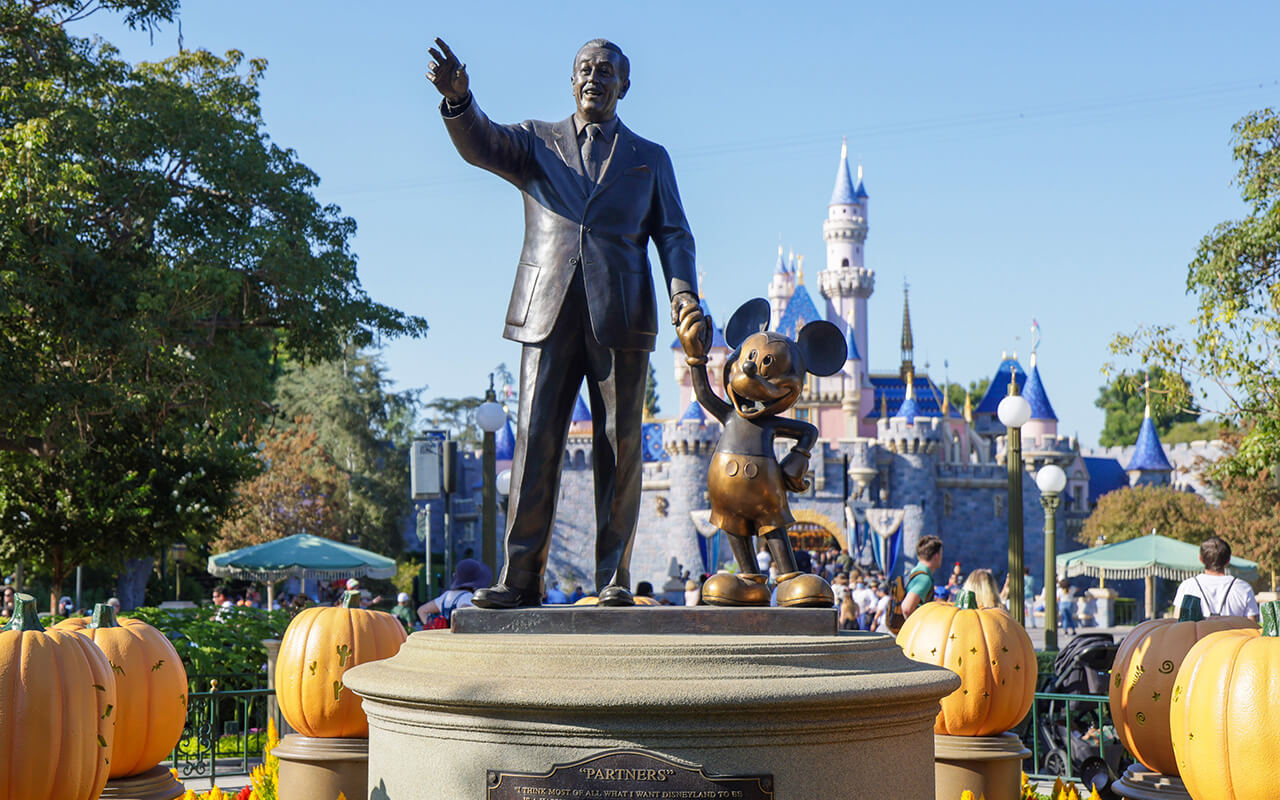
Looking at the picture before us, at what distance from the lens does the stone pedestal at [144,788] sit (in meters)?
4.90

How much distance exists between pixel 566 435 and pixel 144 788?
2.04 m

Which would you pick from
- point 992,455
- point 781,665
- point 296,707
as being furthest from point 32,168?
point 992,455

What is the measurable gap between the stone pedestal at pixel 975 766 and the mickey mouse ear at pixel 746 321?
6.33 ft

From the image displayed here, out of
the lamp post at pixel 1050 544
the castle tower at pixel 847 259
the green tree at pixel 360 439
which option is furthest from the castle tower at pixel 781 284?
the lamp post at pixel 1050 544

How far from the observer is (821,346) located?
477 cm

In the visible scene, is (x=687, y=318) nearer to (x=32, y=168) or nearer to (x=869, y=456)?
(x=32, y=168)

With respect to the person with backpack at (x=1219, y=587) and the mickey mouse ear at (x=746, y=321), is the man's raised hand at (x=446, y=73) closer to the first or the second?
the mickey mouse ear at (x=746, y=321)

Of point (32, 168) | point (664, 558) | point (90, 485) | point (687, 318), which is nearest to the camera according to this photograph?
point (687, 318)

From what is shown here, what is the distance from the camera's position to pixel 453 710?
12.2ft

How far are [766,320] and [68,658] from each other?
248 cm

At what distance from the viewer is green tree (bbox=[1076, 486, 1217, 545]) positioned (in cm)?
4181

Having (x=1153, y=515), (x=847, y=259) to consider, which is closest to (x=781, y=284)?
(x=847, y=259)

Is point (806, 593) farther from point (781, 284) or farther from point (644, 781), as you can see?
point (781, 284)

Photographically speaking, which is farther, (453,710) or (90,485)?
(90,485)
